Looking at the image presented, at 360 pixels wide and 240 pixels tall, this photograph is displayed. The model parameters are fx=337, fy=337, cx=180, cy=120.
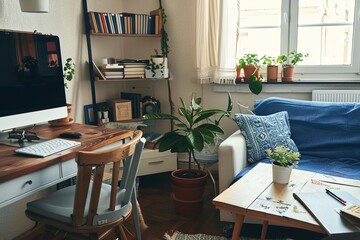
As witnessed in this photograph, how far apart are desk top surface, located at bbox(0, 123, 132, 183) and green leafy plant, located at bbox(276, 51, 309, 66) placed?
1.53 metres

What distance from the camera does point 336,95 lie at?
2658 millimetres

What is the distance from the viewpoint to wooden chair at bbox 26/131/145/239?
1370 mm

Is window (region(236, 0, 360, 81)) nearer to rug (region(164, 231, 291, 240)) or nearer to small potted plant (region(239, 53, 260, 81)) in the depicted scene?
small potted plant (region(239, 53, 260, 81))

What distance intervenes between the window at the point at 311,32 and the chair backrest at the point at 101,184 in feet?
5.87

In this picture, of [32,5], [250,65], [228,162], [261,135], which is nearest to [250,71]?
[250,65]

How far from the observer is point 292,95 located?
9.30 ft

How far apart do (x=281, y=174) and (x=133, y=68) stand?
170 cm

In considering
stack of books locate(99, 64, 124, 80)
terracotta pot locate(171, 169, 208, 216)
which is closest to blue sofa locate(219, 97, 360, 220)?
terracotta pot locate(171, 169, 208, 216)

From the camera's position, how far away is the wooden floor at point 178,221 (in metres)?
2.10

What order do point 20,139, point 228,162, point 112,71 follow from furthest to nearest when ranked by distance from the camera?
point 112,71 → point 228,162 → point 20,139

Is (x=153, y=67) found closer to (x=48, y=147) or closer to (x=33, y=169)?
(x=48, y=147)

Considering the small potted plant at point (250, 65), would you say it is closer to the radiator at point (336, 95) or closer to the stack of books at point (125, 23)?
the radiator at point (336, 95)

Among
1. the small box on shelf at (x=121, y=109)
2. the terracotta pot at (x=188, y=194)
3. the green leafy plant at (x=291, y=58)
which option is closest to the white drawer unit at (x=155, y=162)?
the small box on shelf at (x=121, y=109)

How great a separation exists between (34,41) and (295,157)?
58.4 inches
